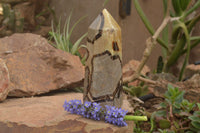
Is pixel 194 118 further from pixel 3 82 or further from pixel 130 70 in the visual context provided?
pixel 130 70

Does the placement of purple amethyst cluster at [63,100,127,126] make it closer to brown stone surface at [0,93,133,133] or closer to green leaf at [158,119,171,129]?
brown stone surface at [0,93,133,133]

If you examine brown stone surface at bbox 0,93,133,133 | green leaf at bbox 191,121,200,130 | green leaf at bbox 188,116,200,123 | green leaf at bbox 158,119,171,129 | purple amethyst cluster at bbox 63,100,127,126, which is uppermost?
purple amethyst cluster at bbox 63,100,127,126

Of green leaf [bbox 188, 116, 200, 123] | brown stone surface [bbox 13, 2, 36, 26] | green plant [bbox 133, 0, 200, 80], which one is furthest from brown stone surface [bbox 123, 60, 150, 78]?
brown stone surface [bbox 13, 2, 36, 26]

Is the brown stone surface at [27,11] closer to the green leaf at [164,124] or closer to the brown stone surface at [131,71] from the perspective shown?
the brown stone surface at [131,71]

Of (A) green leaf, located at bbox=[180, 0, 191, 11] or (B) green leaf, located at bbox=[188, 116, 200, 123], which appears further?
(A) green leaf, located at bbox=[180, 0, 191, 11]

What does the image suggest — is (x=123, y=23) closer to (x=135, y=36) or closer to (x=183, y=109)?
(x=135, y=36)

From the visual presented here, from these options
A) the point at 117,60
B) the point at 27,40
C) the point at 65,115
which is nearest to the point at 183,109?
the point at 117,60

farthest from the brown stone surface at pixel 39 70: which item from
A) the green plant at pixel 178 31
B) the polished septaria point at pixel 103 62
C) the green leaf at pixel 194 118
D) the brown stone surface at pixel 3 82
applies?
the green plant at pixel 178 31
